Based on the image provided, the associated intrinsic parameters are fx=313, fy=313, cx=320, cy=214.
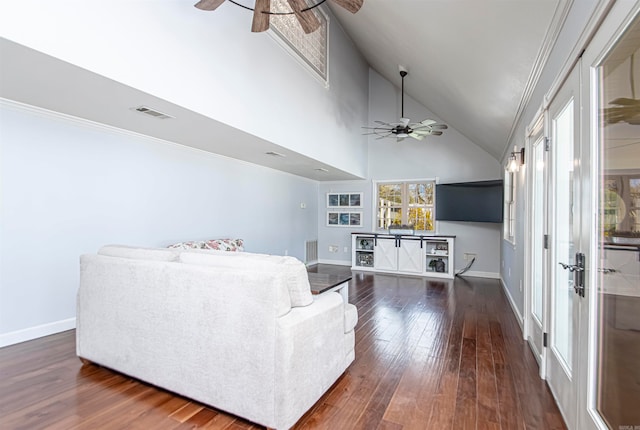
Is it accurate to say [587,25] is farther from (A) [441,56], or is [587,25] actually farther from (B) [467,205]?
(B) [467,205]

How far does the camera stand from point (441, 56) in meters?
3.83

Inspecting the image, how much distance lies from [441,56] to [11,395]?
200 inches

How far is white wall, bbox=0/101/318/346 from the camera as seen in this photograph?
119 inches

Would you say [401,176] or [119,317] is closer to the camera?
[119,317]

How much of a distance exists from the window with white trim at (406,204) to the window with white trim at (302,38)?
10.7 ft

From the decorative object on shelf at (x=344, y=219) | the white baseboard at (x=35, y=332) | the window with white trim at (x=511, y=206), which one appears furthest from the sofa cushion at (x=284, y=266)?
the decorative object on shelf at (x=344, y=219)

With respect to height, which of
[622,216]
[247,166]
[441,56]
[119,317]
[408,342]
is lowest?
[408,342]

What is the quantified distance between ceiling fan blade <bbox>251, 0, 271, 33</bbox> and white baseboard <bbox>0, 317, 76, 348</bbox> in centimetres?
366

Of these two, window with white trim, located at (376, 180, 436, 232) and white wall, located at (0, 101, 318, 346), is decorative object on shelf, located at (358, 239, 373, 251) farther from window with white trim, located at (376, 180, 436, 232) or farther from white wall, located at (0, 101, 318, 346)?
white wall, located at (0, 101, 318, 346)

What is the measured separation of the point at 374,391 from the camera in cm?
226

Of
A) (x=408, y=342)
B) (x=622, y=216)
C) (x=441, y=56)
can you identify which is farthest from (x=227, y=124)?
(x=622, y=216)

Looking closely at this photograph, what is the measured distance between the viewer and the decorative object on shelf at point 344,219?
8.03 metres

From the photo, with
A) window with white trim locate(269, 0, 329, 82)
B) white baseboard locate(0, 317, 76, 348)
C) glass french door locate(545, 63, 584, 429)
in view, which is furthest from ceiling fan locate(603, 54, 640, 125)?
white baseboard locate(0, 317, 76, 348)

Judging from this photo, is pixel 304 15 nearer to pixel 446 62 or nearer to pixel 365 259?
pixel 446 62
